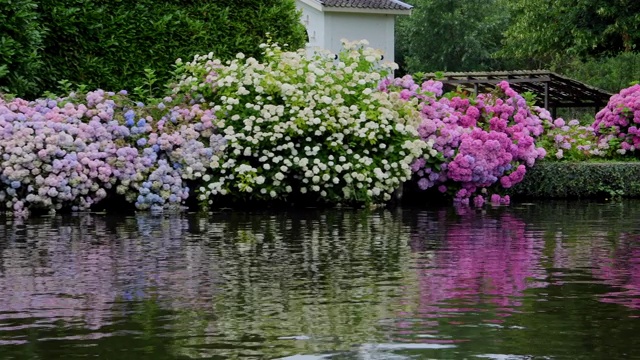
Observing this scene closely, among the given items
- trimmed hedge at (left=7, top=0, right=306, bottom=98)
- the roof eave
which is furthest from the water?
the roof eave

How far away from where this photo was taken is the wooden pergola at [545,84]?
1304 inches

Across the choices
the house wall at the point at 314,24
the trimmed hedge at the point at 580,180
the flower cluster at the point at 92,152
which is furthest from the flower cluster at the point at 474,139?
→ the house wall at the point at 314,24

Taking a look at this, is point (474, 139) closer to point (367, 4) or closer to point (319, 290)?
point (319, 290)

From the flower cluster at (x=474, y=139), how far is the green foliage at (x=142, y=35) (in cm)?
228

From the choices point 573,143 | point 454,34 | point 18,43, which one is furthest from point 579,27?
point 454,34

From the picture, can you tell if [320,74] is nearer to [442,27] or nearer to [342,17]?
[342,17]

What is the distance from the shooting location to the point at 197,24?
18.1 metres

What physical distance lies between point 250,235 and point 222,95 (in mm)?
4503

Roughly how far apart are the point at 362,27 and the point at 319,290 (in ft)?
139

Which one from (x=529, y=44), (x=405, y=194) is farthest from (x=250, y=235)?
(x=529, y=44)

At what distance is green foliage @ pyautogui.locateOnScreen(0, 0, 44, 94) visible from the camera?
1625 centimetres

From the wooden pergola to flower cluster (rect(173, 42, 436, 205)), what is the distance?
1469cm

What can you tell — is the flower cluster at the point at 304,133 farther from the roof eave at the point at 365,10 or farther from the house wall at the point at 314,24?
the house wall at the point at 314,24

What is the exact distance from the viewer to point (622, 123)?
2016cm
